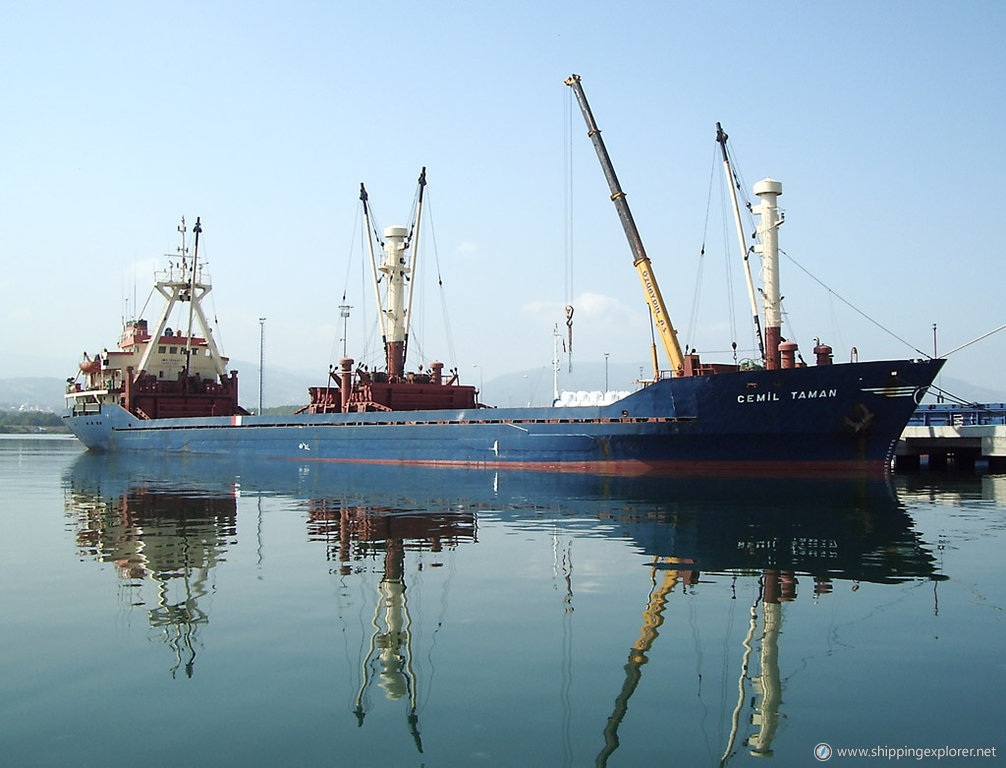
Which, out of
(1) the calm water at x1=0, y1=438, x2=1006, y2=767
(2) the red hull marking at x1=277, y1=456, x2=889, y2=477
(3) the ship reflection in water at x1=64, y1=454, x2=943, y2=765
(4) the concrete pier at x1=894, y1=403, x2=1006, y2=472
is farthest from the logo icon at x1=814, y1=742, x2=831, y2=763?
(4) the concrete pier at x1=894, y1=403, x2=1006, y2=472

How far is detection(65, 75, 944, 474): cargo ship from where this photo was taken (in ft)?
103

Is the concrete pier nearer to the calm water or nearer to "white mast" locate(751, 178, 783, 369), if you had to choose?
"white mast" locate(751, 178, 783, 369)

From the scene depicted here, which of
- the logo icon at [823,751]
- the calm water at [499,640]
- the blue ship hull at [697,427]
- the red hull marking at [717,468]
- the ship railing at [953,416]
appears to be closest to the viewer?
the logo icon at [823,751]

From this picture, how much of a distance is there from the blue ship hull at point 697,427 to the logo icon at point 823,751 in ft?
82.4

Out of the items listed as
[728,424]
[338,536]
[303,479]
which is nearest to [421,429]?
[303,479]

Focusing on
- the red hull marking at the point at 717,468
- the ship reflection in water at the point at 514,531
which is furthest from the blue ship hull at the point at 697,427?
the ship reflection in water at the point at 514,531

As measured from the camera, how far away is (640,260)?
39.1 meters

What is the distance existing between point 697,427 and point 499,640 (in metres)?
24.3

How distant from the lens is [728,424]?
3272 centimetres

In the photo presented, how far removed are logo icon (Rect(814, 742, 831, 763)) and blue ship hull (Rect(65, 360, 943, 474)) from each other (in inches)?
989

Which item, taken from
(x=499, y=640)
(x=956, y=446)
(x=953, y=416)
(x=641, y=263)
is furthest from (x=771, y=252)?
(x=499, y=640)

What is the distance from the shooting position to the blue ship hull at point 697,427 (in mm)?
30969

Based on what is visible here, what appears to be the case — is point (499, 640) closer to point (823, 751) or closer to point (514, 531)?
point (823, 751)

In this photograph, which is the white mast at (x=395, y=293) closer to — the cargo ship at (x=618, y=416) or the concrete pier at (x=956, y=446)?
the cargo ship at (x=618, y=416)
